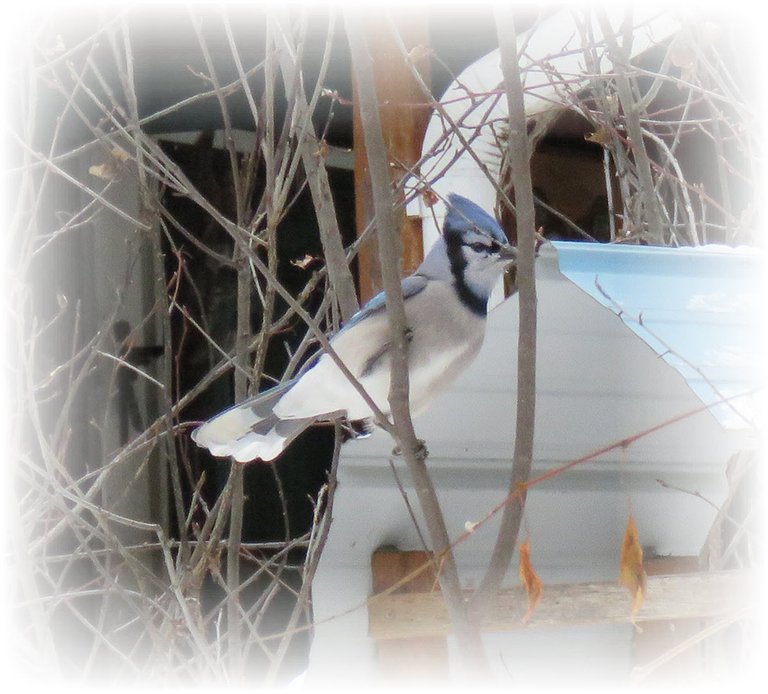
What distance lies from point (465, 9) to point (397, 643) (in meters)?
2.11

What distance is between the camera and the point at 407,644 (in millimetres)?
1552

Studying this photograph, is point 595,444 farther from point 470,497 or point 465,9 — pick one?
point 465,9

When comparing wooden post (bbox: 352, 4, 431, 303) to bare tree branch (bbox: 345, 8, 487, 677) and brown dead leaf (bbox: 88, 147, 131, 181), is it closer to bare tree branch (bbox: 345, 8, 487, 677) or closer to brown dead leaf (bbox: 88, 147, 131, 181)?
brown dead leaf (bbox: 88, 147, 131, 181)

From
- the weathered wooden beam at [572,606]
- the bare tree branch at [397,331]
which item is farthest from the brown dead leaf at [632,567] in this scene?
the weathered wooden beam at [572,606]

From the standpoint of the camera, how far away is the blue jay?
1720 millimetres

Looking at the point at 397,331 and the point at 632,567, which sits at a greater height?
the point at 397,331

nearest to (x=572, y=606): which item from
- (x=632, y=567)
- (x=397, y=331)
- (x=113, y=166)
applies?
(x=632, y=567)

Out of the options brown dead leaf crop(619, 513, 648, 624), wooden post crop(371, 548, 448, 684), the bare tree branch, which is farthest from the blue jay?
A: brown dead leaf crop(619, 513, 648, 624)

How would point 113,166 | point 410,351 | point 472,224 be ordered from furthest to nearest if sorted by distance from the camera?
point 113,166 < point 472,224 < point 410,351

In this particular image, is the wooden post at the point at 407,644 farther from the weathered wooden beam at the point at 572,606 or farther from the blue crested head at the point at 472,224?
the blue crested head at the point at 472,224

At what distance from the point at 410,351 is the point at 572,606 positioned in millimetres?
496

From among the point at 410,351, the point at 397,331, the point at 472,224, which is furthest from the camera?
the point at 472,224

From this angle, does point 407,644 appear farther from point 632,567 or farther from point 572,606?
point 632,567

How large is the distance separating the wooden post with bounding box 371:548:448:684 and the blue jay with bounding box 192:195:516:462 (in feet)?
0.77
